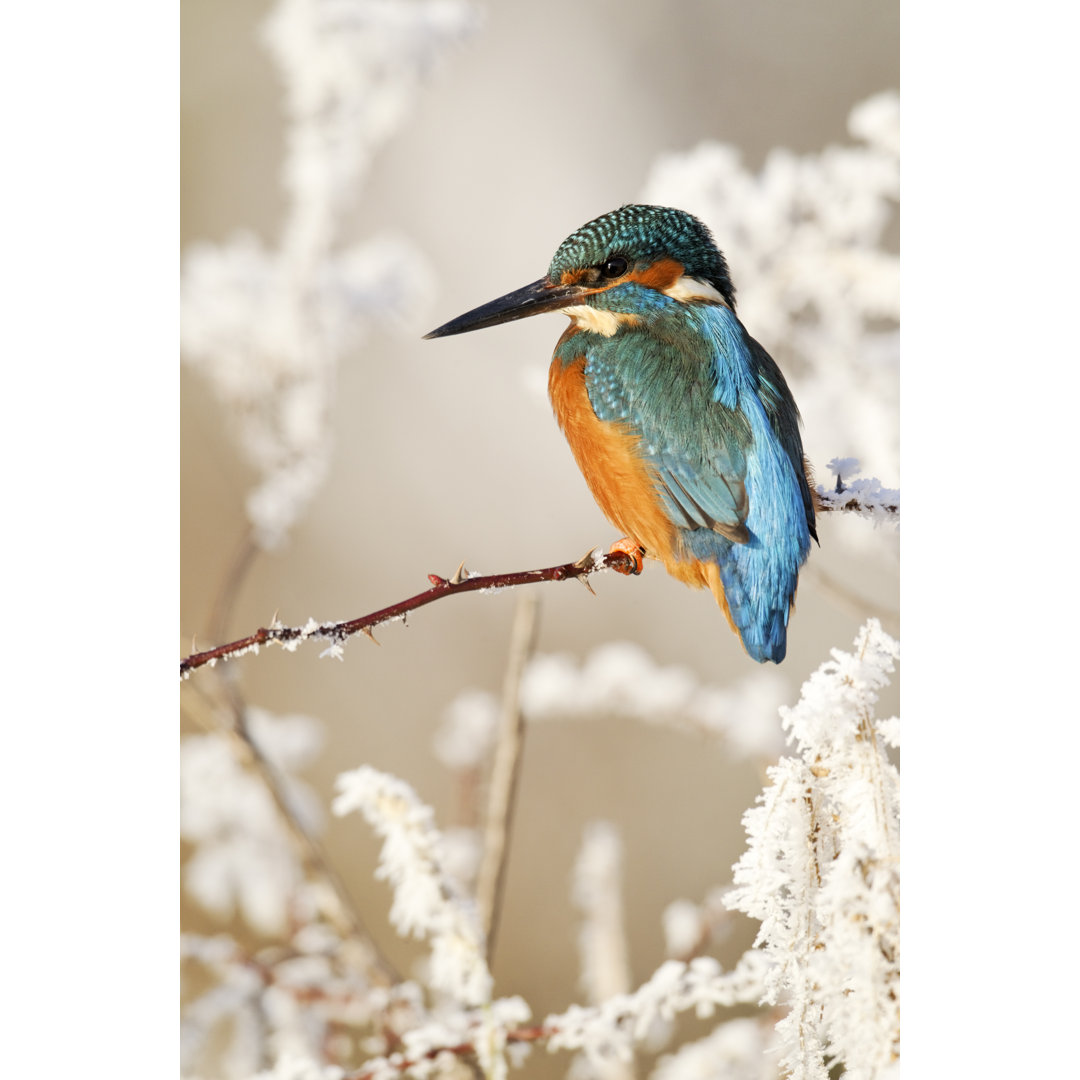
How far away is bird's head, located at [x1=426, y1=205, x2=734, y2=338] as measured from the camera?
1972 millimetres

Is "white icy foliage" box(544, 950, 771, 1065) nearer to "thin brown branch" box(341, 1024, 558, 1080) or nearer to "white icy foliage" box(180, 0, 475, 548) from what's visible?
"thin brown branch" box(341, 1024, 558, 1080)

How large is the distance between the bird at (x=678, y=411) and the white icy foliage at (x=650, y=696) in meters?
0.09

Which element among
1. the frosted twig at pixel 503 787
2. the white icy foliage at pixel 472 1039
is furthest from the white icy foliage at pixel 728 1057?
the frosted twig at pixel 503 787

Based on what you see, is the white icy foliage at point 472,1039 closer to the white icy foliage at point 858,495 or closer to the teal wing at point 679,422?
the teal wing at point 679,422

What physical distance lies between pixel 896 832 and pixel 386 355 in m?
1.12

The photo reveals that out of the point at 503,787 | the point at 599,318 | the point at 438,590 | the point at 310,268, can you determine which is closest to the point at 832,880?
the point at 503,787

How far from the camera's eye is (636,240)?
1972 millimetres

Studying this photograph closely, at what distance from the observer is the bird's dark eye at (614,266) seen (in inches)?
77.8

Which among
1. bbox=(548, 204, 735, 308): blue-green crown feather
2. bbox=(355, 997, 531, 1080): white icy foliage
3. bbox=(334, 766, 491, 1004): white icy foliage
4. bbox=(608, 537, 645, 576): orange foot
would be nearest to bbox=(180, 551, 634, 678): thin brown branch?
bbox=(608, 537, 645, 576): orange foot

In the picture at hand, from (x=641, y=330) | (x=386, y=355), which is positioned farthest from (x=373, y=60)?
(x=641, y=330)

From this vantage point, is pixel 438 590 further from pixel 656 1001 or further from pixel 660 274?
pixel 656 1001

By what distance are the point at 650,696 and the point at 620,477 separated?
0.36 meters

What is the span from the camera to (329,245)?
203 centimetres
